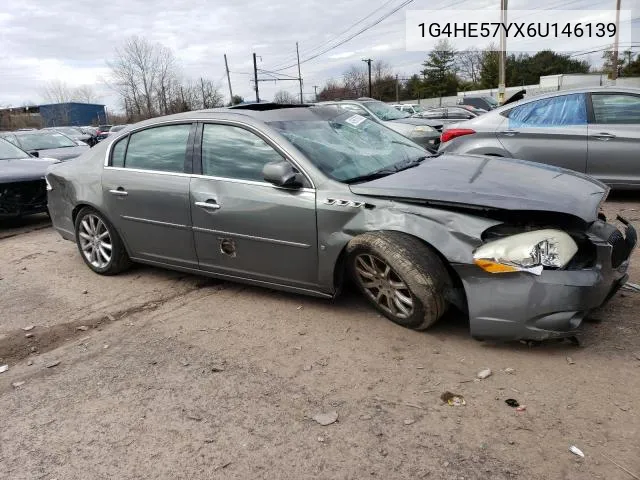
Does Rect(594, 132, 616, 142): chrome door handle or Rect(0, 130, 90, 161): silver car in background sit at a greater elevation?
Rect(0, 130, 90, 161): silver car in background

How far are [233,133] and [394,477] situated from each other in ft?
9.19

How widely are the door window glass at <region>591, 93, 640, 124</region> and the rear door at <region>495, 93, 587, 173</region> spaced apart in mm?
153

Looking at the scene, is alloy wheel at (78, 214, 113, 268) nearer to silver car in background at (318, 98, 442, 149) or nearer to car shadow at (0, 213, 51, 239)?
car shadow at (0, 213, 51, 239)

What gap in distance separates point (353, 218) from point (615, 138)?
14.8 feet

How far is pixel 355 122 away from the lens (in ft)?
15.0

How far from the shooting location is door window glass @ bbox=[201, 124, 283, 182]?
390cm

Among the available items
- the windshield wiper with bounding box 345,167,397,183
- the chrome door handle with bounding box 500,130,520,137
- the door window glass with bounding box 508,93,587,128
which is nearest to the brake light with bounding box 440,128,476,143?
the chrome door handle with bounding box 500,130,520,137

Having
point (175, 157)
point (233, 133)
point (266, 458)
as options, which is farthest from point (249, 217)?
point (266, 458)

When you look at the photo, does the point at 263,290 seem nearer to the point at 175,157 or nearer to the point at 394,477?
the point at 175,157

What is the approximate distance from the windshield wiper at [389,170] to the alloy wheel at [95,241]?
2.58 m

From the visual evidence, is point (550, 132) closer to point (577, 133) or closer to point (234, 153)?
point (577, 133)

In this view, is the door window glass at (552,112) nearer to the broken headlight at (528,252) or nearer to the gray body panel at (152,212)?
the broken headlight at (528,252)

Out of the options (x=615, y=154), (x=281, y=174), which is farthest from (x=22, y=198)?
(x=615, y=154)

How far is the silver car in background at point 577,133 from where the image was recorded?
248 inches
